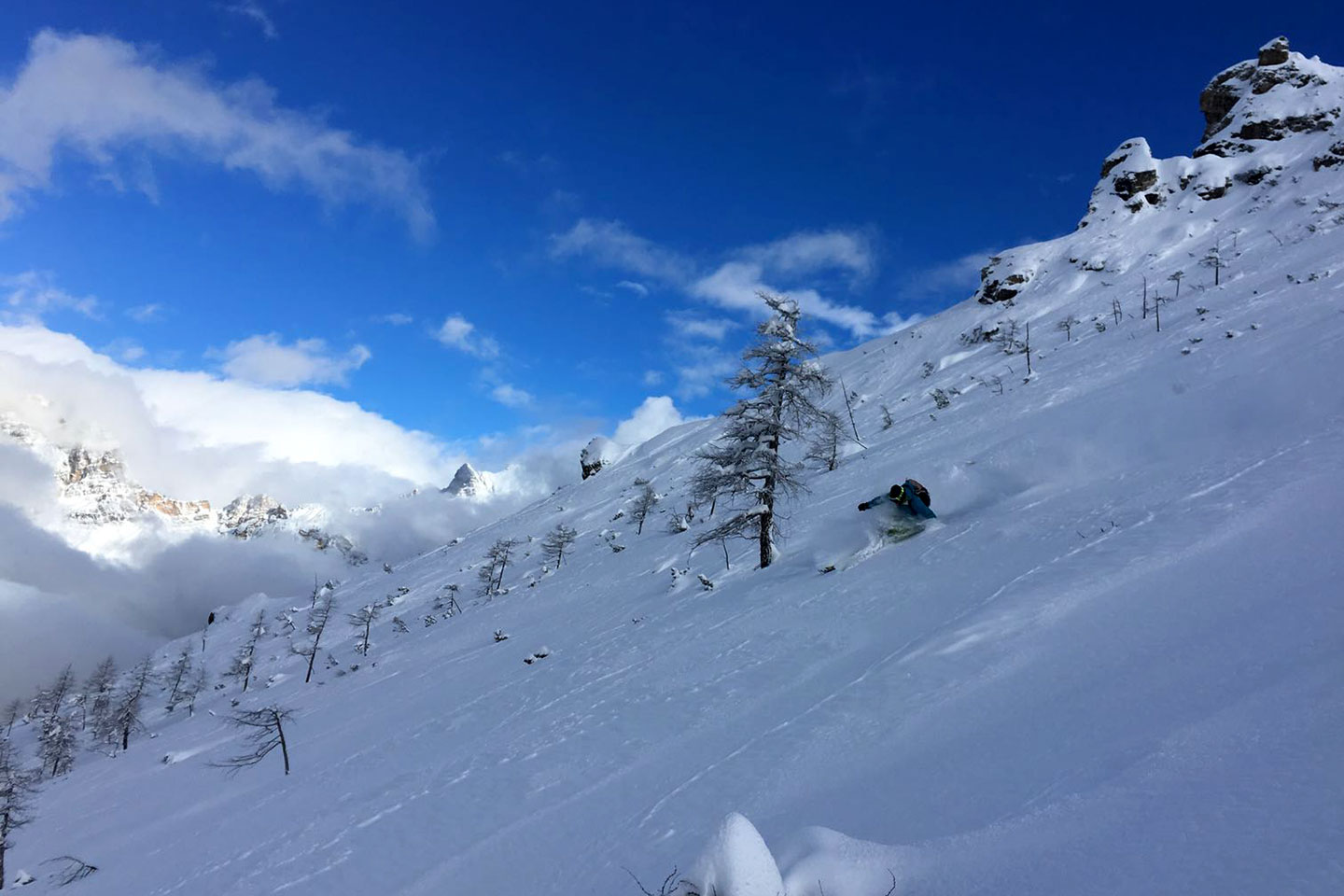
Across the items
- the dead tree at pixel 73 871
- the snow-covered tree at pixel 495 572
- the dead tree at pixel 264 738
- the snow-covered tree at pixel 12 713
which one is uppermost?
the snow-covered tree at pixel 495 572

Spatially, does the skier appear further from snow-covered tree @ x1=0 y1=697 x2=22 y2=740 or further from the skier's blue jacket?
snow-covered tree @ x1=0 y1=697 x2=22 y2=740

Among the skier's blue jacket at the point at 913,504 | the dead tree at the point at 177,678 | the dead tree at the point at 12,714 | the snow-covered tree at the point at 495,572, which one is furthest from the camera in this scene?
the dead tree at the point at 12,714

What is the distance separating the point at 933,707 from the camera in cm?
584

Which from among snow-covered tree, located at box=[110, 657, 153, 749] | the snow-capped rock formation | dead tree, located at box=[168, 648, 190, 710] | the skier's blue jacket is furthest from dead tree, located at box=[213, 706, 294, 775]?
the snow-capped rock formation

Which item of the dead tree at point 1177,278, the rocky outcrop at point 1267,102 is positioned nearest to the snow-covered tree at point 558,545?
the dead tree at point 1177,278

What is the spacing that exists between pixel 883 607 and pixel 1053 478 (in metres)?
6.89

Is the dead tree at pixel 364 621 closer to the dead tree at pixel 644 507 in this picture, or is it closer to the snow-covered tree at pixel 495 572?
the snow-covered tree at pixel 495 572

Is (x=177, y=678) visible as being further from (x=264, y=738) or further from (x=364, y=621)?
(x=264, y=738)

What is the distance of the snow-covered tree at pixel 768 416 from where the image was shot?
1844 centimetres

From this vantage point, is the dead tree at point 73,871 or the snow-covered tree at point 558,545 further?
the snow-covered tree at point 558,545

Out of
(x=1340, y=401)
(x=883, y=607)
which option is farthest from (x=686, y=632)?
(x=1340, y=401)

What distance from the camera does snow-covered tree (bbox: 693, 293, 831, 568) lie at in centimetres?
1844

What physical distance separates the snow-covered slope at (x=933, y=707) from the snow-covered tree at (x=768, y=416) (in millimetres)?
1896

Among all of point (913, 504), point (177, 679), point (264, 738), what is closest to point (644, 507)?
point (264, 738)
